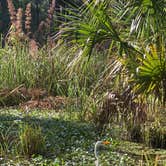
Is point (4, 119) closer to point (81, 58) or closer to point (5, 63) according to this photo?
point (81, 58)

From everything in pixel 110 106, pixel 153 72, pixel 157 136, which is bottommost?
pixel 157 136

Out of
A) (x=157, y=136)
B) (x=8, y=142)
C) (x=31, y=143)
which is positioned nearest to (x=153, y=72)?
(x=157, y=136)

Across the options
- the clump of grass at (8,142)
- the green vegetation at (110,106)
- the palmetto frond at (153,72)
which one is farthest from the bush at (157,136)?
the clump of grass at (8,142)

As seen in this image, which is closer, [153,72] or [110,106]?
[153,72]

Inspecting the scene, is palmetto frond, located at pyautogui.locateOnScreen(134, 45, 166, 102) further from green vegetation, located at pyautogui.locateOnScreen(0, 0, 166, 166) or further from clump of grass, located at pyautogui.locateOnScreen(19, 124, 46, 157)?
clump of grass, located at pyautogui.locateOnScreen(19, 124, 46, 157)

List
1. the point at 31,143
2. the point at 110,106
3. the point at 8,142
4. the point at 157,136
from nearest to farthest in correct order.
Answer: the point at 31,143
the point at 8,142
the point at 157,136
the point at 110,106

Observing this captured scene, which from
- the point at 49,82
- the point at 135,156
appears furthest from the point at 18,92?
the point at 135,156

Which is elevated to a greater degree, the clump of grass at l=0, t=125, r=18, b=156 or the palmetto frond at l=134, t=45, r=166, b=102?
the palmetto frond at l=134, t=45, r=166, b=102

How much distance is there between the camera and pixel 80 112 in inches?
353

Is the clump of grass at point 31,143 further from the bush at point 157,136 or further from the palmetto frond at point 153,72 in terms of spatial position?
the bush at point 157,136

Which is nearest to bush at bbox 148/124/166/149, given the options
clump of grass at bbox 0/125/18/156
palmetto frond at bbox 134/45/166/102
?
palmetto frond at bbox 134/45/166/102

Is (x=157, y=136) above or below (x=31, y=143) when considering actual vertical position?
below

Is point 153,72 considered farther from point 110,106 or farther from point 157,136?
point 110,106

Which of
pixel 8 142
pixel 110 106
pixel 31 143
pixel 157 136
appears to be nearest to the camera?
pixel 31 143
